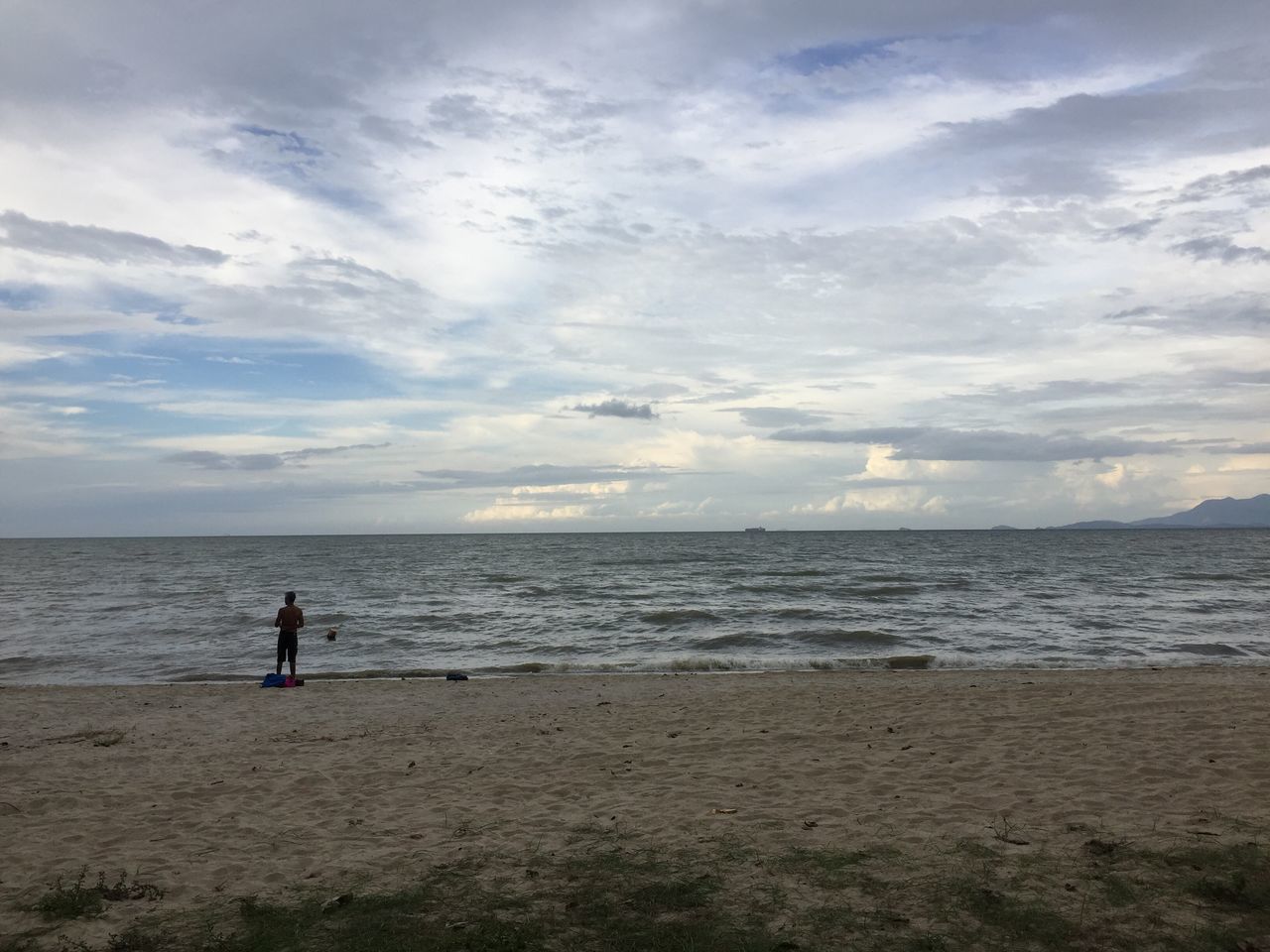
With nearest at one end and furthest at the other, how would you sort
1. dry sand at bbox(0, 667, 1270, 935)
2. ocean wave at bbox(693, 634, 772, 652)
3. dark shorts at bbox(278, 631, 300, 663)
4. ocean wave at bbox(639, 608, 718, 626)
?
dry sand at bbox(0, 667, 1270, 935) < dark shorts at bbox(278, 631, 300, 663) < ocean wave at bbox(693, 634, 772, 652) < ocean wave at bbox(639, 608, 718, 626)

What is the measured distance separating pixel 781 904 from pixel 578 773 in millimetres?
3991

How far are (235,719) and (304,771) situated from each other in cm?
437

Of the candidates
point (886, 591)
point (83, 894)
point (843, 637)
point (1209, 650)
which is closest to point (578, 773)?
point (83, 894)

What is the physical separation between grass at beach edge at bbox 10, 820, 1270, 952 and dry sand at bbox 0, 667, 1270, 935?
1.19 ft

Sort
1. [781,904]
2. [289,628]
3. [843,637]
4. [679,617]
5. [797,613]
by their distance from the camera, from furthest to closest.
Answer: [797,613] → [679,617] → [843,637] → [289,628] → [781,904]

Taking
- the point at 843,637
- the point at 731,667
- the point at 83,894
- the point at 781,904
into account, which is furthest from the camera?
the point at 843,637

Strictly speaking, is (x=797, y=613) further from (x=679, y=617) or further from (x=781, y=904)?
(x=781, y=904)

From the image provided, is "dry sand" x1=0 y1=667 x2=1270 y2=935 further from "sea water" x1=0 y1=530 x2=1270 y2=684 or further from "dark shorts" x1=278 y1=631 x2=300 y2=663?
"sea water" x1=0 y1=530 x2=1270 y2=684

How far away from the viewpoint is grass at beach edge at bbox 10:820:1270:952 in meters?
4.68

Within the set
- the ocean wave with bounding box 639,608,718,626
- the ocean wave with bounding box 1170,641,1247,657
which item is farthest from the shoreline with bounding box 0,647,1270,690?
the ocean wave with bounding box 639,608,718,626

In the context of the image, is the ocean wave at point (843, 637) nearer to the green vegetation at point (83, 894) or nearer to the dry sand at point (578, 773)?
the dry sand at point (578, 773)

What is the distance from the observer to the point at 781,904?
5141 millimetres

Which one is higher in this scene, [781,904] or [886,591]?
[781,904]

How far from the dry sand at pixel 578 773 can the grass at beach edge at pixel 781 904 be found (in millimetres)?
363
